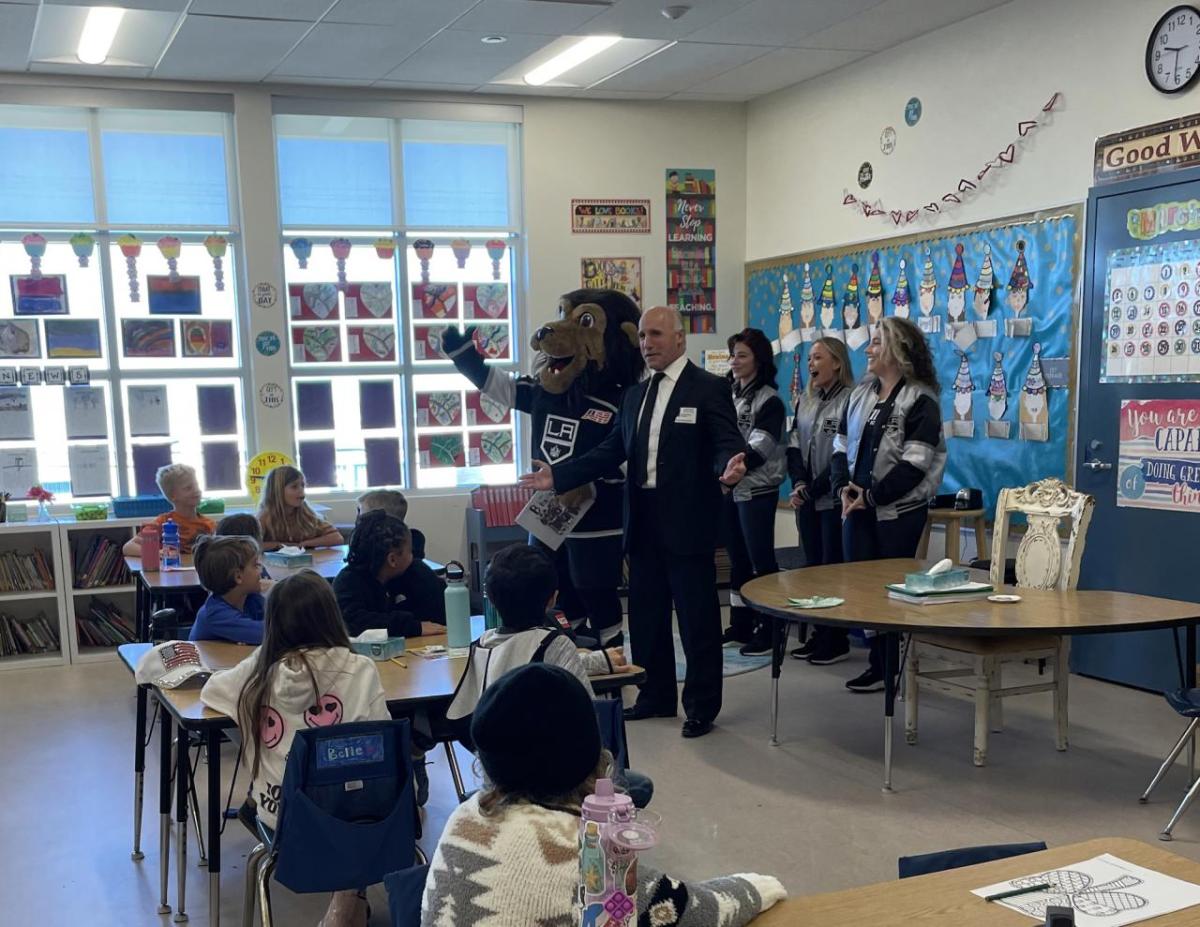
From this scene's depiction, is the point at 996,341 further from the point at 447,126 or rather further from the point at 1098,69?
the point at 447,126

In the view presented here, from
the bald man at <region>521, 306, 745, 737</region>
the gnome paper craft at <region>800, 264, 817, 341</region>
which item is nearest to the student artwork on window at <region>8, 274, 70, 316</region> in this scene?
the bald man at <region>521, 306, 745, 737</region>

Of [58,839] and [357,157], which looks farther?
[357,157]

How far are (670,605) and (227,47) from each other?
151 inches

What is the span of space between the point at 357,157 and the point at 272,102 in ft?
1.98

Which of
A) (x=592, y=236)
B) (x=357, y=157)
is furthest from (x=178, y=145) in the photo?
(x=592, y=236)

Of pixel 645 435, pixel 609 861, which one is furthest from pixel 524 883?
pixel 645 435

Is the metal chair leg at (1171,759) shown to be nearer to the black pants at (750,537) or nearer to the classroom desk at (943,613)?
the classroom desk at (943,613)

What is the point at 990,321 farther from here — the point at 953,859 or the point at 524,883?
the point at 524,883

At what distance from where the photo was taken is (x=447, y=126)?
284 inches

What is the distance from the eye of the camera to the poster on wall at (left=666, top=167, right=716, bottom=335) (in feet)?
24.9

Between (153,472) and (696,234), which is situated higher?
(696,234)

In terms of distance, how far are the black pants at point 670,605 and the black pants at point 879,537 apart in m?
0.91

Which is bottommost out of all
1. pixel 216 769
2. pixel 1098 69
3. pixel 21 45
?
pixel 216 769

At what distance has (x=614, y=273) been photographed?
751 cm
